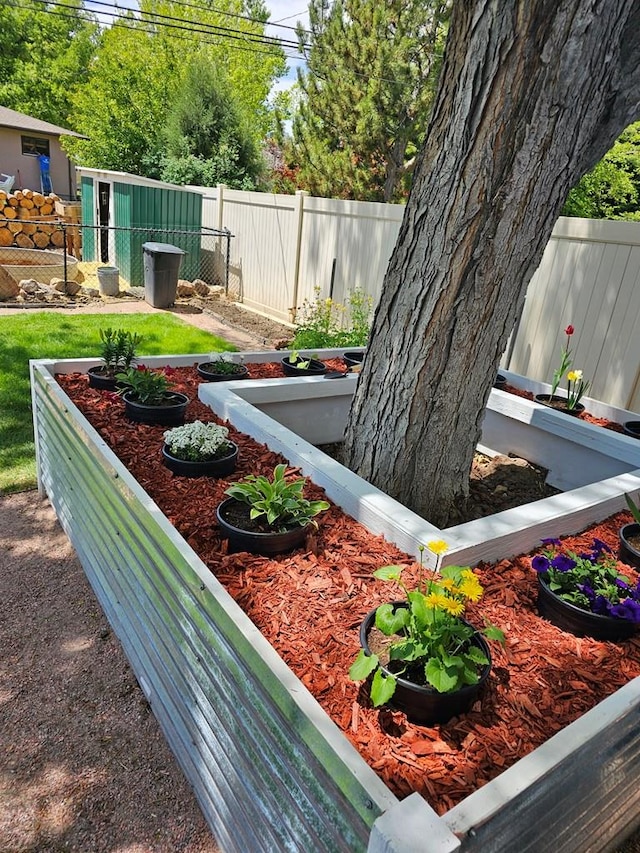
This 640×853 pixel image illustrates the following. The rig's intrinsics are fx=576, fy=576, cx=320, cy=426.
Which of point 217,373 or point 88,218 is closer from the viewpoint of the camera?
point 217,373

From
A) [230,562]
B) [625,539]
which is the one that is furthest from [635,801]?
[230,562]

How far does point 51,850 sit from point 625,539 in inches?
97.2

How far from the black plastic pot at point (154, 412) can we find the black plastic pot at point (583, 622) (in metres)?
2.28

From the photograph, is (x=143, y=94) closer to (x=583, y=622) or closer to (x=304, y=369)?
(x=304, y=369)

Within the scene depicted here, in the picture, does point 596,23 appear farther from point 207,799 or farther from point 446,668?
point 207,799

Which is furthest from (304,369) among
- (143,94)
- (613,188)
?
(143,94)

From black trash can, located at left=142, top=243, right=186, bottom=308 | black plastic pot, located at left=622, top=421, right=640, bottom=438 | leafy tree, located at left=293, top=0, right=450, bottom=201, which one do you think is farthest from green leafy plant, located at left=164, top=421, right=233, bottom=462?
leafy tree, located at left=293, top=0, right=450, bottom=201

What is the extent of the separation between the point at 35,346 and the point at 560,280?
582 cm

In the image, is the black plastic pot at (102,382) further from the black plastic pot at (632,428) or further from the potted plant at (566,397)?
the black plastic pot at (632,428)

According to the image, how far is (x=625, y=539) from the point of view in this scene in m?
2.54

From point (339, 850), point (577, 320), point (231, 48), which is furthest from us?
point (231, 48)

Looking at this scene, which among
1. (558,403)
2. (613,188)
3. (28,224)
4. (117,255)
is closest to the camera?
(558,403)

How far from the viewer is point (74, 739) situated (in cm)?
224

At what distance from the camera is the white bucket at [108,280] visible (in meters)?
10.4
